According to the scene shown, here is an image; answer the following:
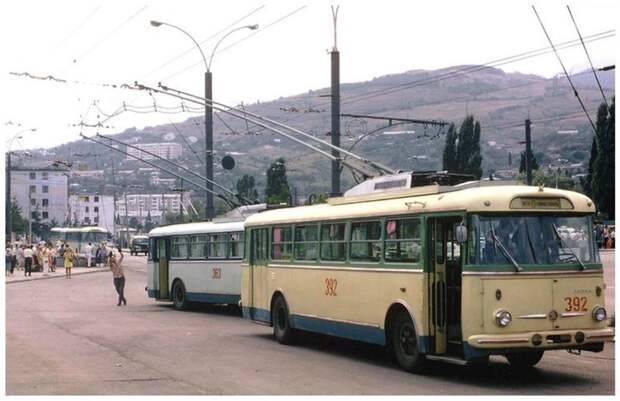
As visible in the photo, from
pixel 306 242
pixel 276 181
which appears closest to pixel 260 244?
pixel 306 242

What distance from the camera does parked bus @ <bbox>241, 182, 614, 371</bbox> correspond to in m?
12.5

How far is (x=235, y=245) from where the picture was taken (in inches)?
1000

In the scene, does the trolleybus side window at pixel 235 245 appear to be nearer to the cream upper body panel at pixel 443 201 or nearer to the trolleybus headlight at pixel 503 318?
the cream upper body panel at pixel 443 201

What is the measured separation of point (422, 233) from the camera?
45.1 feet

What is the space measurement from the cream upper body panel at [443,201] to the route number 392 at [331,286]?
3.15ft

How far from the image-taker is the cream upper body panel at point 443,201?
42.4ft

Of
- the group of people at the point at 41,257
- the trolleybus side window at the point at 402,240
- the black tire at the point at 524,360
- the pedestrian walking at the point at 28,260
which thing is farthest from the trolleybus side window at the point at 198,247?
the pedestrian walking at the point at 28,260

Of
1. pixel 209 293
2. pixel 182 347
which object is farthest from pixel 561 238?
pixel 209 293

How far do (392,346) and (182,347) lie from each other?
4342 mm

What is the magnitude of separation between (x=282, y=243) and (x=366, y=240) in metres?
3.53

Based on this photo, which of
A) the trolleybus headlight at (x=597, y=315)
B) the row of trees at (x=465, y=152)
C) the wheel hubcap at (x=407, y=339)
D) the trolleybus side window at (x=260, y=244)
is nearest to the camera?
the trolleybus headlight at (x=597, y=315)

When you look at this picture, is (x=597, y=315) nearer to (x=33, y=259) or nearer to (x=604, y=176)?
(x=33, y=259)

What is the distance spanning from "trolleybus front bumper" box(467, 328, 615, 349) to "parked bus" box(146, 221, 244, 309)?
1306cm

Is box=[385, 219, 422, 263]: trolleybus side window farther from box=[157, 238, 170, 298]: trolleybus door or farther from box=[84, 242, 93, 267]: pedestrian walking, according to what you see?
box=[84, 242, 93, 267]: pedestrian walking
